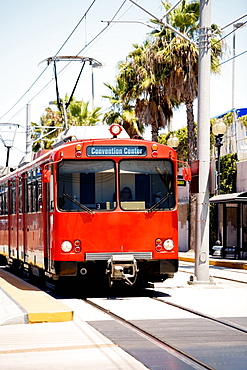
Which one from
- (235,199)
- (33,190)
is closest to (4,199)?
(33,190)

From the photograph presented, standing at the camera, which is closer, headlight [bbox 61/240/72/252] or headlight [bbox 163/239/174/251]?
headlight [bbox 61/240/72/252]

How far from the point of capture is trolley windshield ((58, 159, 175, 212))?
16766 mm

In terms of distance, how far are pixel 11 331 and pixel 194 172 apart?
948 cm

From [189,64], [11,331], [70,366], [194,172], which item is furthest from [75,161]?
[189,64]

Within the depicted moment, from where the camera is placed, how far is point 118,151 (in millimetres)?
17094

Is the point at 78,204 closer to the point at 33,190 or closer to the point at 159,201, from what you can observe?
the point at 159,201

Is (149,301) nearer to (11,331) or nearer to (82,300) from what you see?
(82,300)

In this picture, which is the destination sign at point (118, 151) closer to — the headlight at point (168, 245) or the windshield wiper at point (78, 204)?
the windshield wiper at point (78, 204)

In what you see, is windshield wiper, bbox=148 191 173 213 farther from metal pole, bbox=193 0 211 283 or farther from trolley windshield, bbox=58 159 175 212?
metal pole, bbox=193 0 211 283

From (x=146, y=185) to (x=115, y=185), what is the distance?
0.65 metres

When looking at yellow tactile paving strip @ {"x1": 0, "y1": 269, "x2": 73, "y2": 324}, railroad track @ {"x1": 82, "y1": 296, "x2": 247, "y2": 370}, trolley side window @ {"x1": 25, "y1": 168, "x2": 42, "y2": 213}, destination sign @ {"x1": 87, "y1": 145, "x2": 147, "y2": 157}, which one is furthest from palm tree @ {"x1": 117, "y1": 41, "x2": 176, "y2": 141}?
railroad track @ {"x1": 82, "y1": 296, "x2": 247, "y2": 370}

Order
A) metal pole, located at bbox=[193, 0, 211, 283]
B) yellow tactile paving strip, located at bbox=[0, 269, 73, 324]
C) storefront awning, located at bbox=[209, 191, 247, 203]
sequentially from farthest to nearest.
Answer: storefront awning, located at bbox=[209, 191, 247, 203] < metal pole, located at bbox=[193, 0, 211, 283] < yellow tactile paving strip, located at bbox=[0, 269, 73, 324]

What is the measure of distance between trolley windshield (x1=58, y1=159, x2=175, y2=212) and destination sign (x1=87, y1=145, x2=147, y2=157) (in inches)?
5.8

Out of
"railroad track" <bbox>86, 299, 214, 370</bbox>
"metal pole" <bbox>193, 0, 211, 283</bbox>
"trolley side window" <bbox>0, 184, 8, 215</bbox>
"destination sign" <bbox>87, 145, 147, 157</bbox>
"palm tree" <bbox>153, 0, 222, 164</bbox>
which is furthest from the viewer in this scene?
"palm tree" <bbox>153, 0, 222, 164</bbox>
